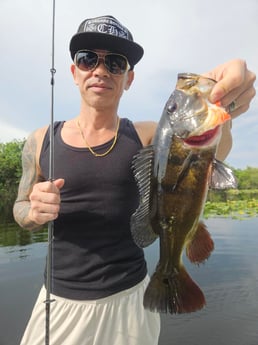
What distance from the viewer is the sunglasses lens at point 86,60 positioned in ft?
8.12

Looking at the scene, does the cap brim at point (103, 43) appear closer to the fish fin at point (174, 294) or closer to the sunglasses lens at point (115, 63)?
the sunglasses lens at point (115, 63)

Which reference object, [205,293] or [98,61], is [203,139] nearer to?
[98,61]

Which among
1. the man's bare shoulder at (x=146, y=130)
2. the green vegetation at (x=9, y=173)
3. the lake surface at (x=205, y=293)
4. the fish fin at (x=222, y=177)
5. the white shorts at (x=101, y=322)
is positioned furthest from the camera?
the green vegetation at (x=9, y=173)

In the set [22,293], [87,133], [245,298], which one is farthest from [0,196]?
[87,133]

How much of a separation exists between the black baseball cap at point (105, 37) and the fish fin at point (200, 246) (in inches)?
54.6

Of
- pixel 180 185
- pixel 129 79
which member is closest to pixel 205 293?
pixel 129 79

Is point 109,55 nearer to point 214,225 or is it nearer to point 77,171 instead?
point 77,171

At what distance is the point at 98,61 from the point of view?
2.47 meters

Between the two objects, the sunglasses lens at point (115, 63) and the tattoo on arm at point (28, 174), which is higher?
the sunglasses lens at point (115, 63)

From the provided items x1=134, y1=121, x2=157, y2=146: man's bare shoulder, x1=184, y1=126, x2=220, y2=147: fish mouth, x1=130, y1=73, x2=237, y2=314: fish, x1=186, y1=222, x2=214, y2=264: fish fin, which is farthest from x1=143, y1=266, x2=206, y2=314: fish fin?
x1=134, y1=121, x2=157, y2=146: man's bare shoulder

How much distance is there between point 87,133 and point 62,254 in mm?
908

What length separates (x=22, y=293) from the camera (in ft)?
37.6

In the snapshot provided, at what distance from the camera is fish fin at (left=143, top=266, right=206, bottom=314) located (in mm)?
1819

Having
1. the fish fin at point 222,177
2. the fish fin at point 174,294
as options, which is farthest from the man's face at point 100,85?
the fish fin at point 174,294
